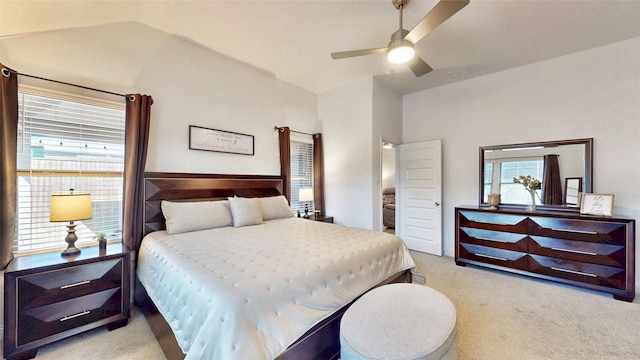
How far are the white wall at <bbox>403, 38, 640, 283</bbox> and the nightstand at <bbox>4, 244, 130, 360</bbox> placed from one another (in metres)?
4.70

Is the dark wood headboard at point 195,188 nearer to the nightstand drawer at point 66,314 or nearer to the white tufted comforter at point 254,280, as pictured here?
the white tufted comforter at point 254,280

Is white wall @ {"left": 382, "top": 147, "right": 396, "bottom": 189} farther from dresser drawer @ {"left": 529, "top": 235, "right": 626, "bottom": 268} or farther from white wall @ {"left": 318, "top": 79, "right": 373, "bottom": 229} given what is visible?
dresser drawer @ {"left": 529, "top": 235, "right": 626, "bottom": 268}

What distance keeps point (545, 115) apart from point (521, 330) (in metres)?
3.03

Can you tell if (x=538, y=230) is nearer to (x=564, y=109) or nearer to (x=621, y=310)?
(x=621, y=310)

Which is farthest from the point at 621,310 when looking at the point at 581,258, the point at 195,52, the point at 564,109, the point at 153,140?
the point at 195,52

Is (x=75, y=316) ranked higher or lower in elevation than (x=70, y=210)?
lower

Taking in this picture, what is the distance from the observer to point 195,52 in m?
3.23

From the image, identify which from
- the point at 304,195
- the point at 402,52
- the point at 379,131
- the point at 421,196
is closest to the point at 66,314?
the point at 304,195

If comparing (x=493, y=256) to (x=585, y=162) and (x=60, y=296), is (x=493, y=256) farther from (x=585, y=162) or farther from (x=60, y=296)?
(x=60, y=296)

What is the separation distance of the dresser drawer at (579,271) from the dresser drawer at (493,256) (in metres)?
0.12

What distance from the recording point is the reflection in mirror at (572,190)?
332cm

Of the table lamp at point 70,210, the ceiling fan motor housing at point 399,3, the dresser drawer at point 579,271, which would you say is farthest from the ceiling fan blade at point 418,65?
the table lamp at point 70,210

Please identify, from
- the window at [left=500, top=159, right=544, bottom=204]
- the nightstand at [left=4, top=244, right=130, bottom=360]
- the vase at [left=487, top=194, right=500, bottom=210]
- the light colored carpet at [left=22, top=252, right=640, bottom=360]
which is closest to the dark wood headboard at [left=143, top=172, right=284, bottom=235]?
the nightstand at [left=4, top=244, right=130, bottom=360]

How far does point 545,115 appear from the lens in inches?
141
